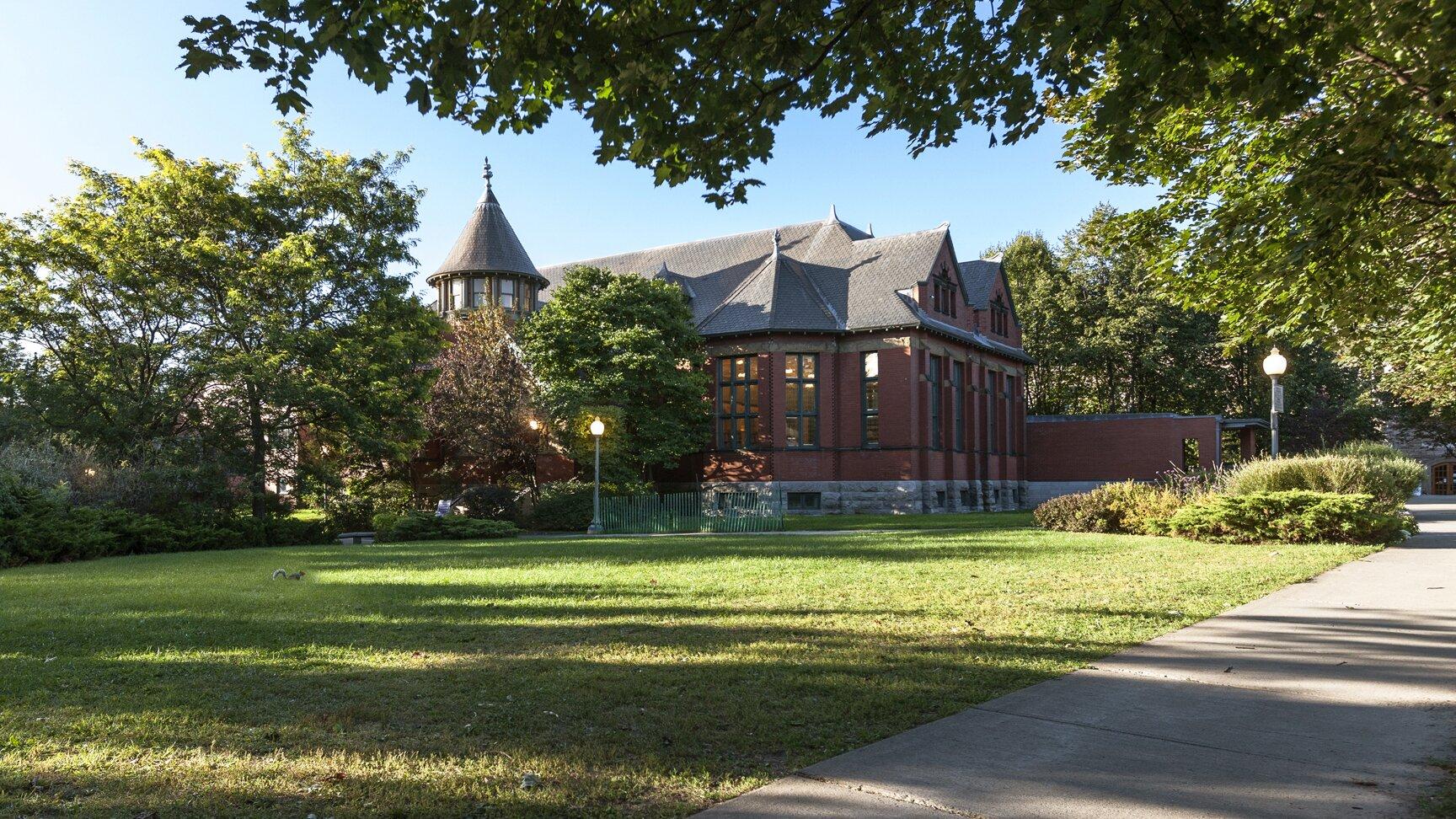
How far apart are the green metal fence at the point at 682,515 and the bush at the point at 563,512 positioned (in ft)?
2.34

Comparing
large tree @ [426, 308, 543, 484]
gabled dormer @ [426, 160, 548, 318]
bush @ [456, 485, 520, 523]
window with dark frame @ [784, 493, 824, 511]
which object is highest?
gabled dormer @ [426, 160, 548, 318]

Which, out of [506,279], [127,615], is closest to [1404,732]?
[127,615]

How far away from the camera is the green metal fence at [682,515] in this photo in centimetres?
2625

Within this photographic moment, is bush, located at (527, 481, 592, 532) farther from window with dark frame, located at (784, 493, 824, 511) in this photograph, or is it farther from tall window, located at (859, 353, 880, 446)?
tall window, located at (859, 353, 880, 446)

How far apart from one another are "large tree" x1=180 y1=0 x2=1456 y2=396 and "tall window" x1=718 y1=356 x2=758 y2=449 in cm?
3057

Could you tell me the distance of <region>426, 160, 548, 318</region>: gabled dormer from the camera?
47125 millimetres

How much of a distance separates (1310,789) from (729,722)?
2.81 m

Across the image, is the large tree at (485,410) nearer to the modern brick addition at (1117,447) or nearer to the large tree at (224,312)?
the large tree at (224,312)

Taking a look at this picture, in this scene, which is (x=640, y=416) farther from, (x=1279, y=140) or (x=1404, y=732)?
(x=1404, y=732)

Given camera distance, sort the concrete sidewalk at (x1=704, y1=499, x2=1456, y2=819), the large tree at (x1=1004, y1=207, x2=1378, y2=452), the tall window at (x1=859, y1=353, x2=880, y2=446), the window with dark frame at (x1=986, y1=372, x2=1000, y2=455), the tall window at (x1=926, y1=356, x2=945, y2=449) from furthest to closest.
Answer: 1. the large tree at (x1=1004, y1=207, x2=1378, y2=452)
2. the window with dark frame at (x1=986, y1=372, x2=1000, y2=455)
3. the tall window at (x1=926, y1=356, x2=945, y2=449)
4. the tall window at (x1=859, y1=353, x2=880, y2=446)
5. the concrete sidewalk at (x1=704, y1=499, x2=1456, y2=819)

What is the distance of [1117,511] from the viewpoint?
20500 mm

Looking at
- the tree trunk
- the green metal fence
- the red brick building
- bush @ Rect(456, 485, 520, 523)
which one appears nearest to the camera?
the green metal fence

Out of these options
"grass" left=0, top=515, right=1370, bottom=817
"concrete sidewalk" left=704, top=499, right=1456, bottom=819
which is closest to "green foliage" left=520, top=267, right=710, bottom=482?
"grass" left=0, top=515, right=1370, bottom=817

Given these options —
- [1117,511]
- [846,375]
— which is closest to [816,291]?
[846,375]
